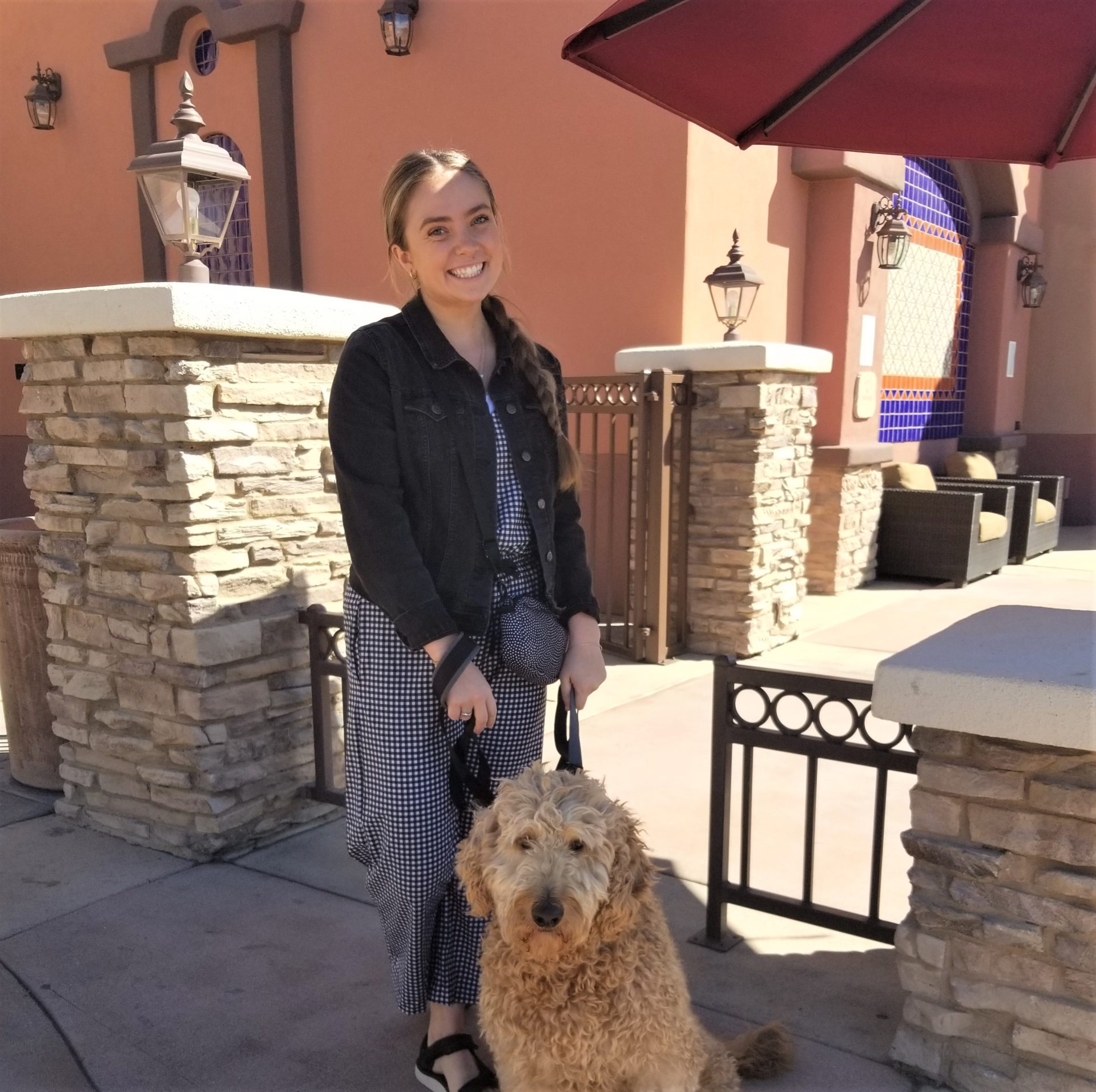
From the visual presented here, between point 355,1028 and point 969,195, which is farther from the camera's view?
point 969,195

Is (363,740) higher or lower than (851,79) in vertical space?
lower

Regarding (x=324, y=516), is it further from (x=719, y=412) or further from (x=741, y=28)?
(x=719, y=412)

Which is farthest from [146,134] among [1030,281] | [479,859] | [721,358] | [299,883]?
[1030,281]

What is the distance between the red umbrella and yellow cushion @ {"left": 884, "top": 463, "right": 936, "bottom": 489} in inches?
234

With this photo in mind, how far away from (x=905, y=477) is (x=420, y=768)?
25.6ft

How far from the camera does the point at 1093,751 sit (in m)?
2.05

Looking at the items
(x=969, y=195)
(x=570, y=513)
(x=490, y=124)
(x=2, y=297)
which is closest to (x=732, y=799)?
(x=570, y=513)

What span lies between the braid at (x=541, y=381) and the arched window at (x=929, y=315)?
304 inches

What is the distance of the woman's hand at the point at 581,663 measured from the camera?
2373 millimetres

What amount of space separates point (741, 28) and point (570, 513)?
151 centimetres

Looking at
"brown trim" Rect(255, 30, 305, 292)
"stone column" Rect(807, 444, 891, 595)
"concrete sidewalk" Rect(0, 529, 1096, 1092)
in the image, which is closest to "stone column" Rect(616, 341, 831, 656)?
"stone column" Rect(807, 444, 891, 595)

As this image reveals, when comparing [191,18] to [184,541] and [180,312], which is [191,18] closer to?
[180,312]

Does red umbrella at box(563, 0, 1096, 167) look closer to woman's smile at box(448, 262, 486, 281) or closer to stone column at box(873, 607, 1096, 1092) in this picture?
woman's smile at box(448, 262, 486, 281)

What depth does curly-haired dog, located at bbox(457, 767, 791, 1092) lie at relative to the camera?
178 centimetres
